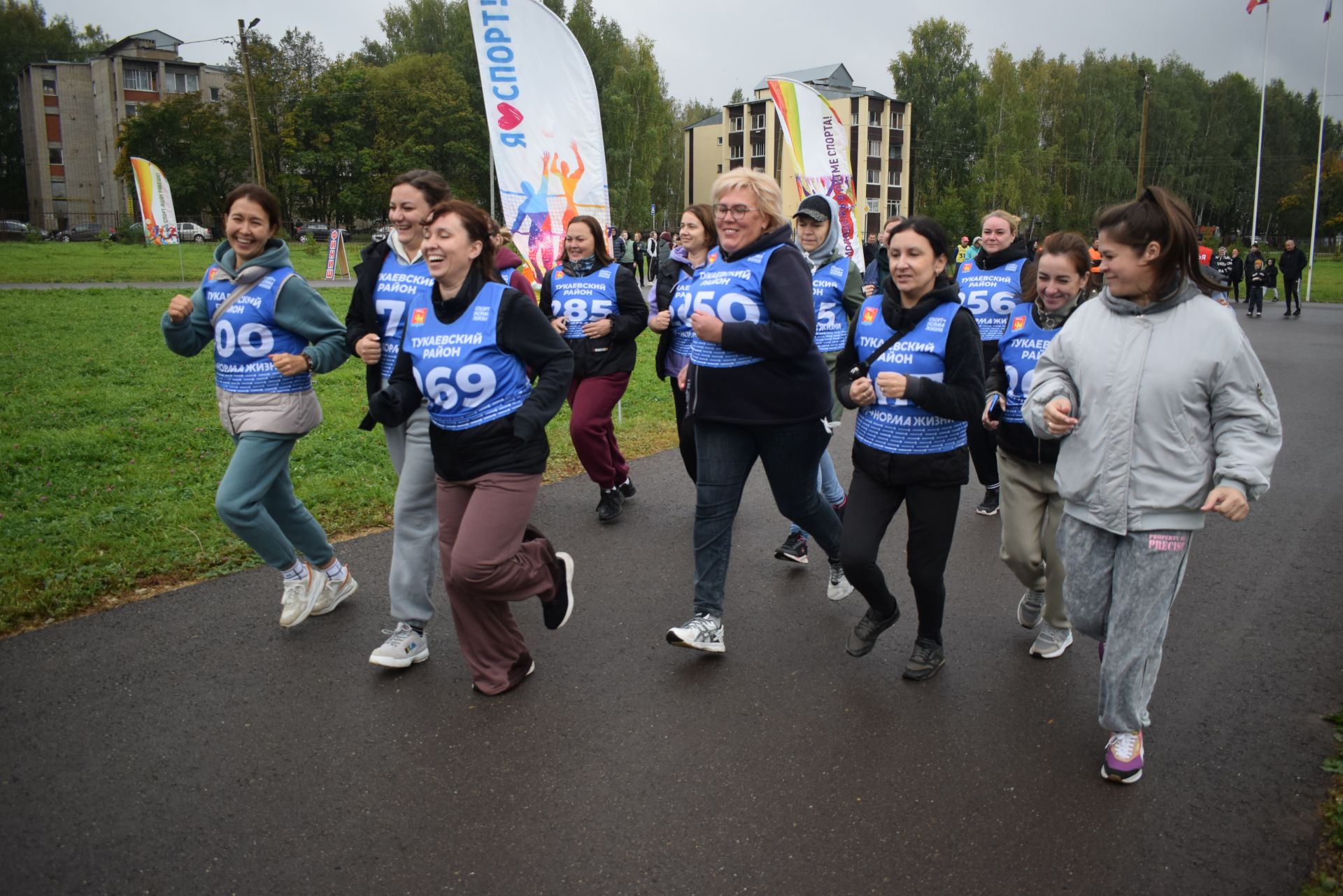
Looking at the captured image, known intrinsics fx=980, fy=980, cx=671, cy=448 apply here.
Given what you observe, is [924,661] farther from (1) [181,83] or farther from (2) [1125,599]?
(1) [181,83]

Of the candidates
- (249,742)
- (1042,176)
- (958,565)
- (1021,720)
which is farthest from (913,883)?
(1042,176)

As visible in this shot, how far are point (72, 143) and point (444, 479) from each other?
336 feet

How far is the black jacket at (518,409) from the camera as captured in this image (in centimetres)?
389

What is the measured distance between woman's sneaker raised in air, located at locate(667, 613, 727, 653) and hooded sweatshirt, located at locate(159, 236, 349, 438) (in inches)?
77.9

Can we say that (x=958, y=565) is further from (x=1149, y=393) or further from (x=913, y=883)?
(x=913, y=883)

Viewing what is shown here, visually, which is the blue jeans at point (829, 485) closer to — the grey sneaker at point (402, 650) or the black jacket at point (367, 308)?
the grey sneaker at point (402, 650)

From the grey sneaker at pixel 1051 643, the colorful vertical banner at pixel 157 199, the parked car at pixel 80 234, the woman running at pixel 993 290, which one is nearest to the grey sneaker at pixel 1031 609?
the grey sneaker at pixel 1051 643

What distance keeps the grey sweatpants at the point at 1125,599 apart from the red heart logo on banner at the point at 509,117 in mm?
6829

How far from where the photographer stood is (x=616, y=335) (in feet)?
21.0

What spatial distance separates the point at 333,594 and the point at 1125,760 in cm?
366

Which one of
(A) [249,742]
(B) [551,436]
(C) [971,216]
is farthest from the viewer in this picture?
(C) [971,216]

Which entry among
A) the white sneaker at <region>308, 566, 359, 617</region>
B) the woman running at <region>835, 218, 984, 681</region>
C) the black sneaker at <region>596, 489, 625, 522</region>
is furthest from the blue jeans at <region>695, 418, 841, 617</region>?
the black sneaker at <region>596, 489, 625, 522</region>

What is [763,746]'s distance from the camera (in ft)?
11.9

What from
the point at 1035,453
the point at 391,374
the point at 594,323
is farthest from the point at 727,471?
the point at 594,323
